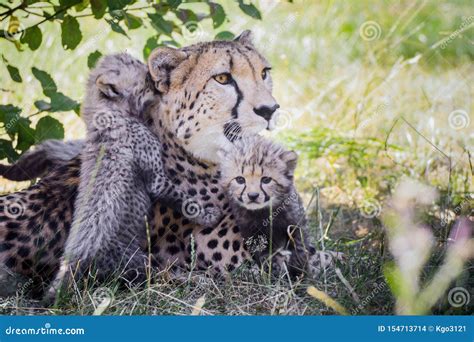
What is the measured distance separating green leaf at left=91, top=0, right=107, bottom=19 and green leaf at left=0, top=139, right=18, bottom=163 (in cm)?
91

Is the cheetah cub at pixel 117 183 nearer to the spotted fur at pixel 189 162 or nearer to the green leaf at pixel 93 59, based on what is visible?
the spotted fur at pixel 189 162

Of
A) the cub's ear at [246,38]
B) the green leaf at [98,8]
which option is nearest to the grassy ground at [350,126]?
the green leaf at [98,8]

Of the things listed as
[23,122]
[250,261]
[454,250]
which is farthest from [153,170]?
[454,250]

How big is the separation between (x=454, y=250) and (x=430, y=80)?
3.90 m

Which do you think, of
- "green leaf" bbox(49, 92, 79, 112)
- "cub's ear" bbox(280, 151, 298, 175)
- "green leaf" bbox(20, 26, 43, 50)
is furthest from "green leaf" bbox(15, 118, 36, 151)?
"cub's ear" bbox(280, 151, 298, 175)

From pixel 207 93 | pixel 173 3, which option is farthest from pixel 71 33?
pixel 207 93

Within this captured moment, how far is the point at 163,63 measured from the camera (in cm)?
417

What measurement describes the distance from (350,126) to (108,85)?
3.01m

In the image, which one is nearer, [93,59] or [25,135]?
[93,59]

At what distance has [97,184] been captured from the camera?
397 centimetres

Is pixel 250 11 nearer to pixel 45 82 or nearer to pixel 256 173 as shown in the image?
pixel 256 173

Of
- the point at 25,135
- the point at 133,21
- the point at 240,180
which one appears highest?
the point at 133,21

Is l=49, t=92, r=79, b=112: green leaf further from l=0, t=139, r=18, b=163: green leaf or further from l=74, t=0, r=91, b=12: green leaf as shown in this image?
l=74, t=0, r=91, b=12: green leaf

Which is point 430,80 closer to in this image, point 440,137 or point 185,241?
point 440,137
